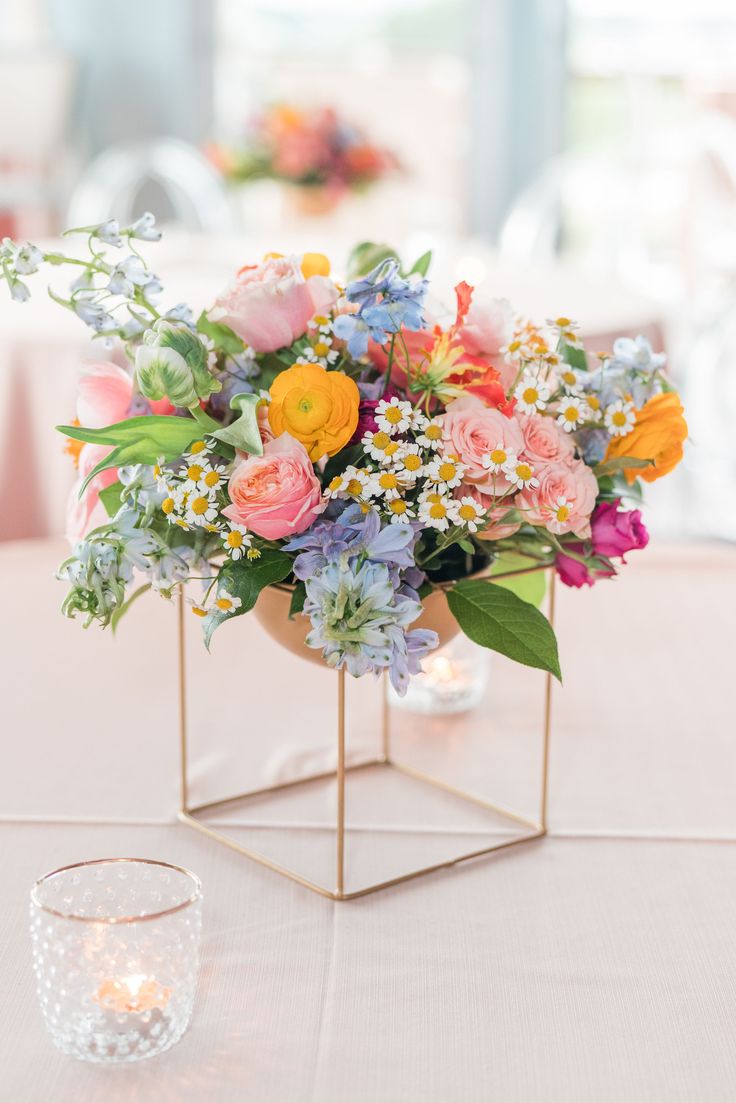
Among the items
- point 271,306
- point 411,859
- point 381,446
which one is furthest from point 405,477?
point 411,859

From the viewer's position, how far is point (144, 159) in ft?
13.5

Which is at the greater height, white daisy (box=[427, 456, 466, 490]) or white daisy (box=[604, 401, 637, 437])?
white daisy (box=[604, 401, 637, 437])

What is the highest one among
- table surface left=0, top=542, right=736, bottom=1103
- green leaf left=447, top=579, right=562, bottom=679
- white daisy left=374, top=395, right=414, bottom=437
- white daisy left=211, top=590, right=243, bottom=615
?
white daisy left=374, top=395, right=414, bottom=437

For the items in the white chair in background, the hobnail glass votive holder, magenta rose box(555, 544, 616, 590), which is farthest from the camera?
the white chair in background

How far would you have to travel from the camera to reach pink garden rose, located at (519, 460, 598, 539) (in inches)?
28.9

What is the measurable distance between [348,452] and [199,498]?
0.09 m

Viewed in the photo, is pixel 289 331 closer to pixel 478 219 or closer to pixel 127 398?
pixel 127 398

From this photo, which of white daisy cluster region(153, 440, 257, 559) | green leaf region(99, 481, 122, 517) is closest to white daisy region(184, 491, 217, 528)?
white daisy cluster region(153, 440, 257, 559)

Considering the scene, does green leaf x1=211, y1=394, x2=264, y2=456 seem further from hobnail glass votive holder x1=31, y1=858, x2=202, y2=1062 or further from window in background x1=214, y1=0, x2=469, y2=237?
window in background x1=214, y1=0, x2=469, y2=237

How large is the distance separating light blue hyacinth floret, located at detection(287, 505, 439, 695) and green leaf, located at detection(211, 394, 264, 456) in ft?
0.17

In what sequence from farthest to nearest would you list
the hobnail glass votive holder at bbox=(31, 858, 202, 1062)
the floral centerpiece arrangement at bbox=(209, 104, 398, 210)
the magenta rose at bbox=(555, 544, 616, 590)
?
1. the floral centerpiece arrangement at bbox=(209, 104, 398, 210)
2. the magenta rose at bbox=(555, 544, 616, 590)
3. the hobnail glass votive holder at bbox=(31, 858, 202, 1062)

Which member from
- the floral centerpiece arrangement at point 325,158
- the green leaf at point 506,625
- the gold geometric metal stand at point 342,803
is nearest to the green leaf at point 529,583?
the gold geometric metal stand at point 342,803

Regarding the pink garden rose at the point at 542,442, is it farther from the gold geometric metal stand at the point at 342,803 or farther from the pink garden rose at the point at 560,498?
the gold geometric metal stand at the point at 342,803

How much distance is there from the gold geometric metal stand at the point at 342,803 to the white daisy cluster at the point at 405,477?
111 millimetres
